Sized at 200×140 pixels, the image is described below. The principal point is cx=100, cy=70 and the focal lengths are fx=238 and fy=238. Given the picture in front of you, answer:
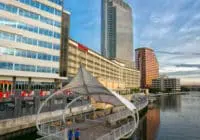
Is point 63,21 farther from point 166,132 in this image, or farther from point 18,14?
point 166,132

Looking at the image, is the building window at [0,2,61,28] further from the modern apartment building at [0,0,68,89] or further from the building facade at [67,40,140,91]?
the building facade at [67,40,140,91]

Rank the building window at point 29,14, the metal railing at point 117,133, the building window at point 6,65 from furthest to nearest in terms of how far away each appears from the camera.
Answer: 1. the building window at point 29,14
2. the building window at point 6,65
3. the metal railing at point 117,133

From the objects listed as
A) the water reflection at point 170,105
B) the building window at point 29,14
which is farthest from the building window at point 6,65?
the water reflection at point 170,105

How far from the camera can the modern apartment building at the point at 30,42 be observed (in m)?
57.0

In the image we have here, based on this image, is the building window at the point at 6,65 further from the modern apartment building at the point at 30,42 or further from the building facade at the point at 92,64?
the building facade at the point at 92,64

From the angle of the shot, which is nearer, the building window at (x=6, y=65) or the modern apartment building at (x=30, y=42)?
the building window at (x=6, y=65)

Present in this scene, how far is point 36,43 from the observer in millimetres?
63406

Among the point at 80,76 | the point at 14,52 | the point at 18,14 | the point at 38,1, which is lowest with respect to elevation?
the point at 80,76

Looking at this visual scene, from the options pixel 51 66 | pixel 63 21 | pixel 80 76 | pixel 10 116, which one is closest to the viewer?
pixel 80 76

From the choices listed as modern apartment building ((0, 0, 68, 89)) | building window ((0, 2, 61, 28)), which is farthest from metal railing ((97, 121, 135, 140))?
building window ((0, 2, 61, 28))

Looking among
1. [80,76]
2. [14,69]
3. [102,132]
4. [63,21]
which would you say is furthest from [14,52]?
[102,132]

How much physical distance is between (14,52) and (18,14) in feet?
31.7

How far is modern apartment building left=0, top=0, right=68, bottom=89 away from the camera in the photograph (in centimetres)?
5700

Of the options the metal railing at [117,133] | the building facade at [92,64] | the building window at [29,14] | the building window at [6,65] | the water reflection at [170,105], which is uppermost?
the building window at [29,14]
